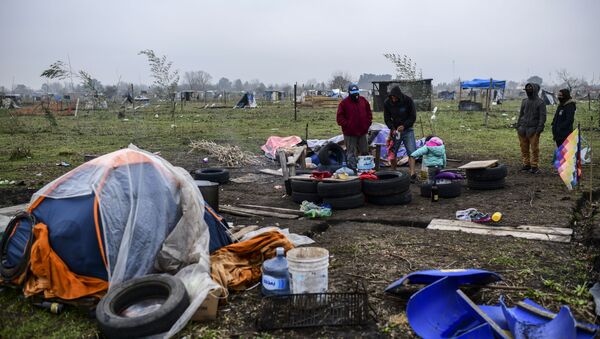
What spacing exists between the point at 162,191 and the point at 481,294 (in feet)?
10.7

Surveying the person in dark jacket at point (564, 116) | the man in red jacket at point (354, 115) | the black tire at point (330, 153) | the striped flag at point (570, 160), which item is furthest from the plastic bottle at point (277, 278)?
the person in dark jacket at point (564, 116)

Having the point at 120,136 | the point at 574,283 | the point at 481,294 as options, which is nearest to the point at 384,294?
the point at 481,294

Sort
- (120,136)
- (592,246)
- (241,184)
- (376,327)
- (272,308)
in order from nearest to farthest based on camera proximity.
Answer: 1. (376,327)
2. (272,308)
3. (592,246)
4. (241,184)
5. (120,136)

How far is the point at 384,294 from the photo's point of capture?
430 centimetres

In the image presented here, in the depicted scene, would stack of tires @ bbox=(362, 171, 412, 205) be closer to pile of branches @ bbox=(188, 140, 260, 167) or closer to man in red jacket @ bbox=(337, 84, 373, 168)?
man in red jacket @ bbox=(337, 84, 373, 168)

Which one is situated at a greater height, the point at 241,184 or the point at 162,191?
the point at 162,191

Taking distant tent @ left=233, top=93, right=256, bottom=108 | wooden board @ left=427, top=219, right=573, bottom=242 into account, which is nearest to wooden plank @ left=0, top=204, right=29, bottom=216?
wooden board @ left=427, top=219, right=573, bottom=242

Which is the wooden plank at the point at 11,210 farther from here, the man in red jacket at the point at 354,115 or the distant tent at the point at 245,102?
the distant tent at the point at 245,102

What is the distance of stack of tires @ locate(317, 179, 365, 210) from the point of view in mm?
7391

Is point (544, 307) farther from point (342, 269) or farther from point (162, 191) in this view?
point (162, 191)

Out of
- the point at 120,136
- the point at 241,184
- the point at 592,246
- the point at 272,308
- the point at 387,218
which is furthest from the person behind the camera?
the point at 120,136

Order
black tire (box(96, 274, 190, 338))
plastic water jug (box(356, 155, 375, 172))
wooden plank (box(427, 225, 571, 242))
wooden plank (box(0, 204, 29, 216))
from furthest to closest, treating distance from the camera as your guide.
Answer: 1. plastic water jug (box(356, 155, 375, 172))
2. wooden plank (box(0, 204, 29, 216))
3. wooden plank (box(427, 225, 571, 242))
4. black tire (box(96, 274, 190, 338))

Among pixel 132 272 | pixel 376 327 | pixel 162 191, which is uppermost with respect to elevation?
pixel 162 191

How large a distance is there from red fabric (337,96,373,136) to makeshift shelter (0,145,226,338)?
519cm
